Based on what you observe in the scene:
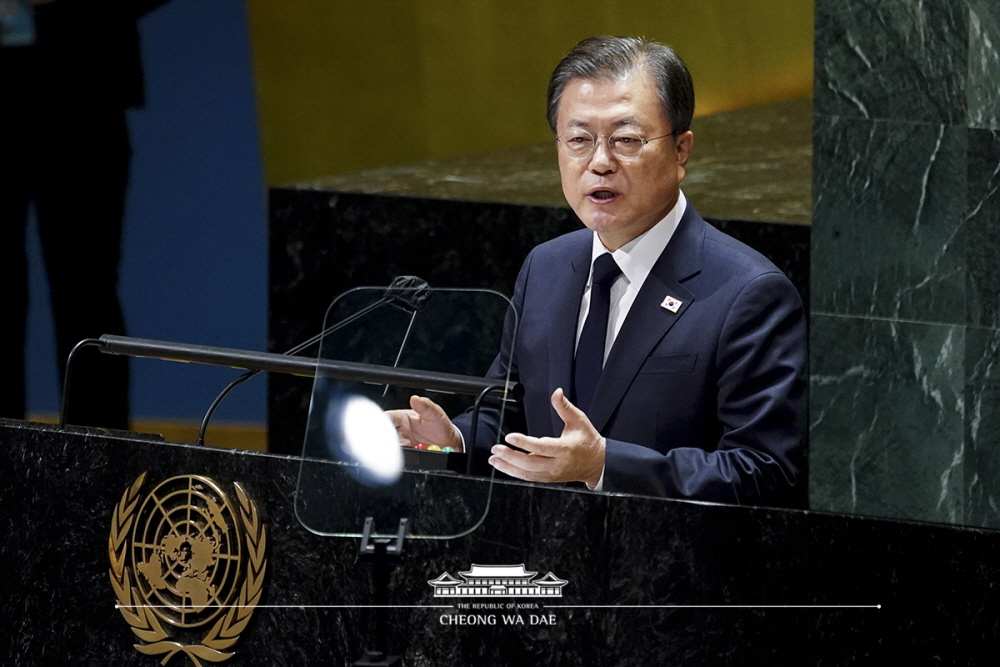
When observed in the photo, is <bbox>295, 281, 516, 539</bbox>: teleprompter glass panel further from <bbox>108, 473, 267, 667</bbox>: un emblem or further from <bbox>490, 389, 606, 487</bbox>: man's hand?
<bbox>108, 473, 267, 667</bbox>: un emblem

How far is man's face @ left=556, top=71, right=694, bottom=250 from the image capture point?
3123mm

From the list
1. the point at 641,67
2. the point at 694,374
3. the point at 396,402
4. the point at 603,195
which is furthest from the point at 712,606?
the point at 641,67

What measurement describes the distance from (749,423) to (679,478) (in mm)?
167

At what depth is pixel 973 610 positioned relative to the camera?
8.43 feet

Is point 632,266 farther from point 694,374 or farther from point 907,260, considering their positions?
point 907,260

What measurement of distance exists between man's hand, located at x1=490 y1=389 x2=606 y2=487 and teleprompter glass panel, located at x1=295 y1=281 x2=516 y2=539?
59 mm

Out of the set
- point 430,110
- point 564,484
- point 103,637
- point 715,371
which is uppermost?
point 430,110

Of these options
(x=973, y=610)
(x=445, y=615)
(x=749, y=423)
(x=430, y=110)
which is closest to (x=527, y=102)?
(x=430, y=110)

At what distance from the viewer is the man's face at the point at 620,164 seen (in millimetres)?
3123

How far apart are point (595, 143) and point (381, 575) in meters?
0.98

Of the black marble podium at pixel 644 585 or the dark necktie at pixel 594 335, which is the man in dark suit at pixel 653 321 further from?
the black marble podium at pixel 644 585

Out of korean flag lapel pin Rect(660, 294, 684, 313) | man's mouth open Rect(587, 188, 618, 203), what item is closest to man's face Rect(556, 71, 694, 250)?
man's mouth open Rect(587, 188, 618, 203)

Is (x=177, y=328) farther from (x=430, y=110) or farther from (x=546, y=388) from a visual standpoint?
(x=546, y=388)

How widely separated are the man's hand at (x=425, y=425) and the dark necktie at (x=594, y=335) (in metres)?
0.38
